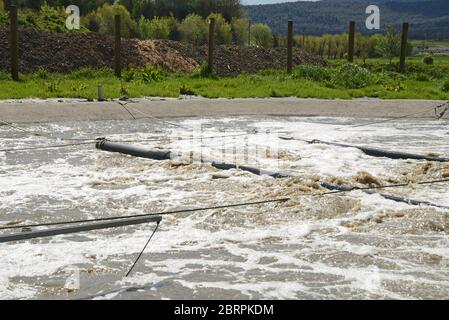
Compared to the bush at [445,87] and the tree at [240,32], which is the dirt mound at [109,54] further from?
the tree at [240,32]

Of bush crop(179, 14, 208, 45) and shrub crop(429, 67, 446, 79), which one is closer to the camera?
shrub crop(429, 67, 446, 79)

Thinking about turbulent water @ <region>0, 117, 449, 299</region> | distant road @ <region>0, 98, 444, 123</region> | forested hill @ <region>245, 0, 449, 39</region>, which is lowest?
turbulent water @ <region>0, 117, 449, 299</region>

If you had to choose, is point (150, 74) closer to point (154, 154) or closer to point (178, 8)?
point (154, 154)

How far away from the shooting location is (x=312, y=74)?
20.1 meters

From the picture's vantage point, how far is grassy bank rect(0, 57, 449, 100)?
15.6 metres

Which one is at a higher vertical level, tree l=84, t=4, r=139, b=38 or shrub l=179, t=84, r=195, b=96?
tree l=84, t=4, r=139, b=38

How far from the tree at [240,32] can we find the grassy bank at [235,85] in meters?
11.4

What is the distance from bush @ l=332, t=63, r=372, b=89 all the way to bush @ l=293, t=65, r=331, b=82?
14.7 inches

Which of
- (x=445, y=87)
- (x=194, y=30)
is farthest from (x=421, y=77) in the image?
(x=194, y=30)

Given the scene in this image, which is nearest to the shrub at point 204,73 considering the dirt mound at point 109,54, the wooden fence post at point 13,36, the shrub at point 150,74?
the shrub at point 150,74

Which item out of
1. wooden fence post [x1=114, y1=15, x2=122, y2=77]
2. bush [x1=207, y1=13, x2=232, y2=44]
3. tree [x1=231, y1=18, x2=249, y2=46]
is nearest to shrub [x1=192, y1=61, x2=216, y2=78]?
wooden fence post [x1=114, y1=15, x2=122, y2=77]

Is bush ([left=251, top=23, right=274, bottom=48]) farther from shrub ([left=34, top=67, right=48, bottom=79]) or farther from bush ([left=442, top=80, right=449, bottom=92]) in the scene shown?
shrub ([left=34, top=67, right=48, bottom=79])

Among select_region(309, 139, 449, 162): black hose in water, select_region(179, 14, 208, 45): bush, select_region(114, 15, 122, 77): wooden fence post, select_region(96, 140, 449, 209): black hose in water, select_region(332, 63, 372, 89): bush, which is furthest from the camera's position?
select_region(179, 14, 208, 45): bush

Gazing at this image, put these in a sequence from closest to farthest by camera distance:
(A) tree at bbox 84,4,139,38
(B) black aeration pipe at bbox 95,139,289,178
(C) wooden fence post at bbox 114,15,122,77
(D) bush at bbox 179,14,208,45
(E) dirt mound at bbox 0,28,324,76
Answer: (B) black aeration pipe at bbox 95,139,289,178
(C) wooden fence post at bbox 114,15,122,77
(E) dirt mound at bbox 0,28,324,76
(A) tree at bbox 84,4,139,38
(D) bush at bbox 179,14,208,45
